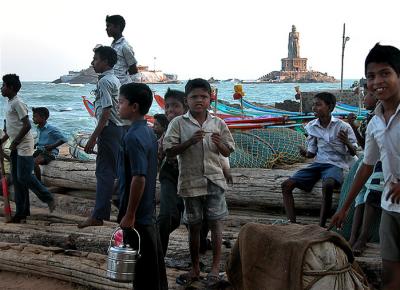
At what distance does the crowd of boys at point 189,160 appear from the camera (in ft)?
10.0

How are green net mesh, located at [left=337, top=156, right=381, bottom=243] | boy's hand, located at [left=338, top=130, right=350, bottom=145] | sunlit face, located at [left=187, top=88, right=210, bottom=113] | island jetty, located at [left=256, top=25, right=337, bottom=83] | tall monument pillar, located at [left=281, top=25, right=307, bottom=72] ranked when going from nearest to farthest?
sunlit face, located at [left=187, top=88, right=210, bottom=113]
green net mesh, located at [left=337, top=156, right=381, bottom=243]
boy's hand, located at [left=338, top=130, right=350, bottom=145]
tall monument pillar, located at [left=281, top=25, right=307, bottom=72]
island jetty, located at [left=256, top=25, right=337, bottom=83]

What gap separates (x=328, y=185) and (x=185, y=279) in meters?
1.69

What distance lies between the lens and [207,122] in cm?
414

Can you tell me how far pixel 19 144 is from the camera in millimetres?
6227

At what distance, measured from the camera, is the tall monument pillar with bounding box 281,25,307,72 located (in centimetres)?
10525

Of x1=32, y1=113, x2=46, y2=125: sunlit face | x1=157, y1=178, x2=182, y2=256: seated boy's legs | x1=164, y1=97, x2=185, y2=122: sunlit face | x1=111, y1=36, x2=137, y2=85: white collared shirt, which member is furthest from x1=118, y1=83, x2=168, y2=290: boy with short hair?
x1=32, y1=113, x2=46, y2=125: sunlit face

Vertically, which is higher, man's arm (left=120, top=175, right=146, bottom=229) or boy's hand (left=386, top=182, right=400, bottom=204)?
boy's hand (left=386, top=182, right=400, bottom=204)

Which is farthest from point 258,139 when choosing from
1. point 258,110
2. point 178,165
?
point 258,110

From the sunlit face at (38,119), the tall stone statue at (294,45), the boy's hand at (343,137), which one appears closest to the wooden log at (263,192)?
the boy's hand at (343,137)

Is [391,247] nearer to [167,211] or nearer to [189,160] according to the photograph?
[189,160]

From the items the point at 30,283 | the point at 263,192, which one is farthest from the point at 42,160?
the point at 263,192

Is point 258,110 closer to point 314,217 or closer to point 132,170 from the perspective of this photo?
point 314,217

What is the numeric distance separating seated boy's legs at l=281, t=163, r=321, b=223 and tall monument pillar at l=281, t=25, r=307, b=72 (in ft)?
329

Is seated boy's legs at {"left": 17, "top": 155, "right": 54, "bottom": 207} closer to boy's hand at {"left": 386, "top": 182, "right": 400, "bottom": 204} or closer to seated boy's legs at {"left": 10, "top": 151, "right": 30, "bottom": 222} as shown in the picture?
seated boy's legs at {"left": 10, "top": 151, "right": 30, "bottom": 222}
